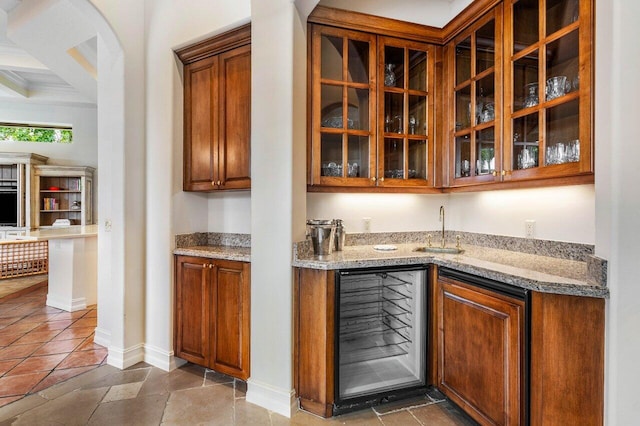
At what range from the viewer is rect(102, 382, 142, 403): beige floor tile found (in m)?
2.26

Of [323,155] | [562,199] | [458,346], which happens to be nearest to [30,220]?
[323,155]

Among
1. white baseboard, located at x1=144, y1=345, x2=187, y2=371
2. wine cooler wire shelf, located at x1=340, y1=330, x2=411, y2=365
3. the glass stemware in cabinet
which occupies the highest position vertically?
the glass stemware in cabinet

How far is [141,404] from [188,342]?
512 mm

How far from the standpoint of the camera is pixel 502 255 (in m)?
2.27

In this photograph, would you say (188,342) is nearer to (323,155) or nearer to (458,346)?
(323,155)

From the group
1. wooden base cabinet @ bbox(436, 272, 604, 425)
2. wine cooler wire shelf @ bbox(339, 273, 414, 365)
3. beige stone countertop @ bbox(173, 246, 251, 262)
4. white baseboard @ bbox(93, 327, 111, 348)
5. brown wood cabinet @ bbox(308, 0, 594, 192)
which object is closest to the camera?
wooden base cabinet @ bbox(436, 272, 604, 425)

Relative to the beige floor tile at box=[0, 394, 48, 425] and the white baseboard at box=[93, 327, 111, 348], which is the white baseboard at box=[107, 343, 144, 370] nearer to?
the white baseboard at box=[93, 327, 111, 348]

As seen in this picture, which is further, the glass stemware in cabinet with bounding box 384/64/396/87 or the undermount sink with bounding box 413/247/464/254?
the glass stemware in cabinet with bounding box 384/64/396/87

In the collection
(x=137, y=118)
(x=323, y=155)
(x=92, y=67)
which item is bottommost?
(x=323, y=155)

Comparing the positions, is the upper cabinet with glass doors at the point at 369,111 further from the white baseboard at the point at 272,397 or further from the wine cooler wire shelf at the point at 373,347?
the white baseboard at the point at 272,397

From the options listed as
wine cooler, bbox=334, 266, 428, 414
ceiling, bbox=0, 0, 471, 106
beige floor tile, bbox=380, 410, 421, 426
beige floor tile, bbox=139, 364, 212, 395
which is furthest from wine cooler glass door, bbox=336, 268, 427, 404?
ceiling, bbox=0, 0, 471, 106

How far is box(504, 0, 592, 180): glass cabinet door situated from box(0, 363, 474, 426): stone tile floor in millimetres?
1663

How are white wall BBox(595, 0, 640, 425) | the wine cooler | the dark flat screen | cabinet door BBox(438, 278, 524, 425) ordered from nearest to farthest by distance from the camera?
white wall BBox(595, 0, 640, 425) < cabinet door BBox(438, 278, 524, 425) < the wine cooler < the dark flat screen

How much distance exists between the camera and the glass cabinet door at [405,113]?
255 centimetres
